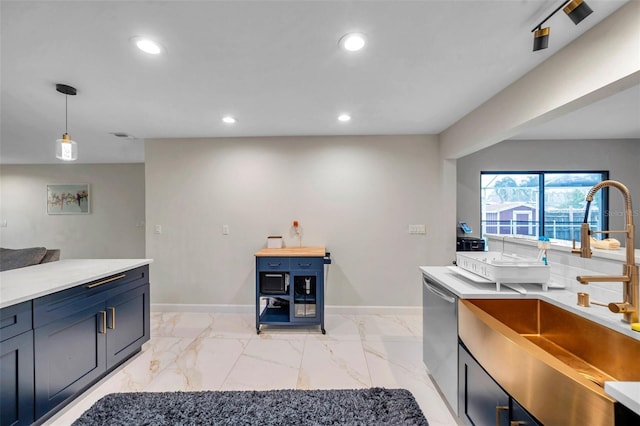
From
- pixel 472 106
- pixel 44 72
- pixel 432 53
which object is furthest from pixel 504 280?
pixel 44 72

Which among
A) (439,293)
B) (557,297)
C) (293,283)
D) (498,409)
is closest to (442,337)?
(439,293)

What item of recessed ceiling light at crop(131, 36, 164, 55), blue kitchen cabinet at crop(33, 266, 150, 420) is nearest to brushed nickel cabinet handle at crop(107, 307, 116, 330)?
blue kitchen cabinet at crop(33, 266, 150, 420)

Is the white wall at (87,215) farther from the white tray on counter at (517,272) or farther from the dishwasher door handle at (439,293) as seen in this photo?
the white tray on counter at (517,272)

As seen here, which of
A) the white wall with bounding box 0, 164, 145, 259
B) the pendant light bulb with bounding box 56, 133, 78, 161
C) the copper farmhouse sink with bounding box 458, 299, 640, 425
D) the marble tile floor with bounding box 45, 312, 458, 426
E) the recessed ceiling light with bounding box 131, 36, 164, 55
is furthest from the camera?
the white wall with bounding box 0, 164, 145, 259

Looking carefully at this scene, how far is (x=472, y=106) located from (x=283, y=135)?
216 centimetres

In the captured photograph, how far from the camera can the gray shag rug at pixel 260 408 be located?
1.63 meters

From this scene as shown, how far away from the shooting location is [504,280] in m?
1.56

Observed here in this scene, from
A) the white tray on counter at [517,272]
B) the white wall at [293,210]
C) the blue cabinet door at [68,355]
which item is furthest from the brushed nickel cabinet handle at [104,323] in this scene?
the white tray on counter at [517,272]

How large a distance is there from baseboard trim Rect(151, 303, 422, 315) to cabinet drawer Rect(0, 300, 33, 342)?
203 centimetres

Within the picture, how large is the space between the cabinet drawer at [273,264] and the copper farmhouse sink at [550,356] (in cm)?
181

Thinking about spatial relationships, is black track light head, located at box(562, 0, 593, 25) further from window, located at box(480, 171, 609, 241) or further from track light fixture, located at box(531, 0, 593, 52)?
window, located at box(480, 171, 609, 241)

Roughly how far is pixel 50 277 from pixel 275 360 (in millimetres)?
1852

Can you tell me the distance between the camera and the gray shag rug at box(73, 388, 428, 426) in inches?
64.2

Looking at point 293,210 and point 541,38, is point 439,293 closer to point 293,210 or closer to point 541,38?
point 541,38
